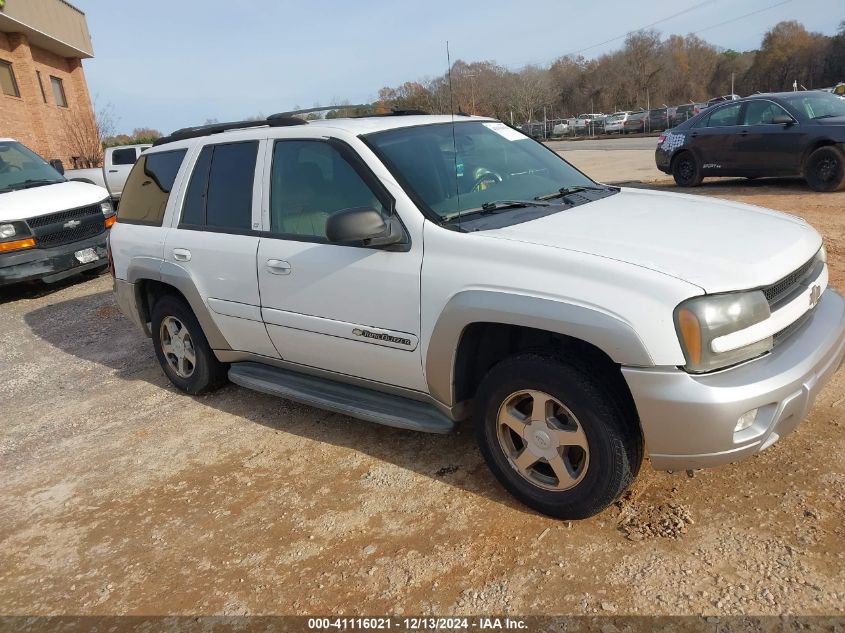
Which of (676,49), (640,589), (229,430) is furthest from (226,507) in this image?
(676,49)

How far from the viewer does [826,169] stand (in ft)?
33.2

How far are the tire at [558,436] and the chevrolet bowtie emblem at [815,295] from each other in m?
1.03

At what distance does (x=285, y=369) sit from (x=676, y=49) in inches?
3197

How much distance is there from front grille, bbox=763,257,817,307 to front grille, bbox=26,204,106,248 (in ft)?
28.6

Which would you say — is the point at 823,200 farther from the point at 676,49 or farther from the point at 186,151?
the point at 676,49

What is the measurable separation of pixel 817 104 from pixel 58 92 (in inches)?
1027

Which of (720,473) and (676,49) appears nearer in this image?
(720,473)

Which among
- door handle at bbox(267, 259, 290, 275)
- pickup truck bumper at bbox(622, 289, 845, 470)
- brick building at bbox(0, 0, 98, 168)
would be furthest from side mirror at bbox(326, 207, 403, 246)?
brick building at bbox(0, 0, 98, 168)

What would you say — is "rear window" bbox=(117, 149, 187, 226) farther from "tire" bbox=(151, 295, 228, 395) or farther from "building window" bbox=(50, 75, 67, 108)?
"building window" bbox=(50, 75, 67, 108)

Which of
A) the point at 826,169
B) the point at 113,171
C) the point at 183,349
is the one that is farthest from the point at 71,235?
the point at 826,169

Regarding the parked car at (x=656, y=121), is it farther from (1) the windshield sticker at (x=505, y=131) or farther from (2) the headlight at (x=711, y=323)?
(2) the headlight at (x=711, y=323)

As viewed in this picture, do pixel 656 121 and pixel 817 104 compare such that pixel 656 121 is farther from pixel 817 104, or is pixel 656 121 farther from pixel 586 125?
pixel 817 104

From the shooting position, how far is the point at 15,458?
14.3 ft

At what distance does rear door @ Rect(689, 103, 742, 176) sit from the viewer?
11.4 meters
